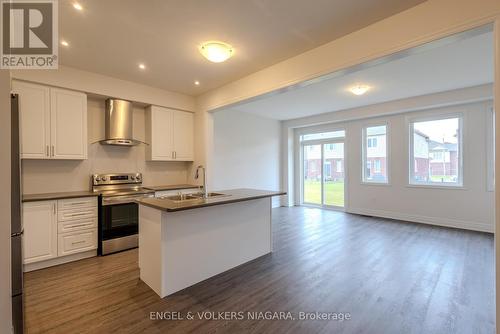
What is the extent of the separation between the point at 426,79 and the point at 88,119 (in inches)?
226

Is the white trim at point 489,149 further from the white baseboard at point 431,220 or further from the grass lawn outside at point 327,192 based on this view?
the grass lawn outside at point 327,192

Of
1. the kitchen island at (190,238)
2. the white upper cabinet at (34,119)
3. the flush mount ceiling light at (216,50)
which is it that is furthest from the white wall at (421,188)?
the white upper cabinet at (34,119)

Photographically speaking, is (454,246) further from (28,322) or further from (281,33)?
(28,322)

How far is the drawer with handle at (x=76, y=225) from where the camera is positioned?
316 centimetres

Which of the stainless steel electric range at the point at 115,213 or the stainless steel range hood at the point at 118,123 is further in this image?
the stainless steel range hood at the point at 118,123

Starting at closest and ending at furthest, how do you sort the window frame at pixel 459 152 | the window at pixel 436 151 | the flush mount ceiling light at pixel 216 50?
the flush mount ceiling light at pixel 216 50
the window frame at pixel 459 152
the window at pixel 436 151

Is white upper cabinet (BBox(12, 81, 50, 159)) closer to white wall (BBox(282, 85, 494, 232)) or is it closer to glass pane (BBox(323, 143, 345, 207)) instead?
white wall (BBox(282, 85, 494, 232))

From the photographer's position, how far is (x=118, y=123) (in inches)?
154

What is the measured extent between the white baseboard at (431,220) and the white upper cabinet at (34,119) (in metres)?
6.63

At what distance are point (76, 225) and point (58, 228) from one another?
0.20 m

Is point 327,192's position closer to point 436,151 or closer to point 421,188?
point 421,188

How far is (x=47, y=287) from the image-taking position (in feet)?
8.48

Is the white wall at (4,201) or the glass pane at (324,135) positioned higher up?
the glass pane at (324,135)

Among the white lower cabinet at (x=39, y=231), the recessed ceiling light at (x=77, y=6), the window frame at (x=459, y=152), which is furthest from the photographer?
the window frame at (x=459, y=152)
